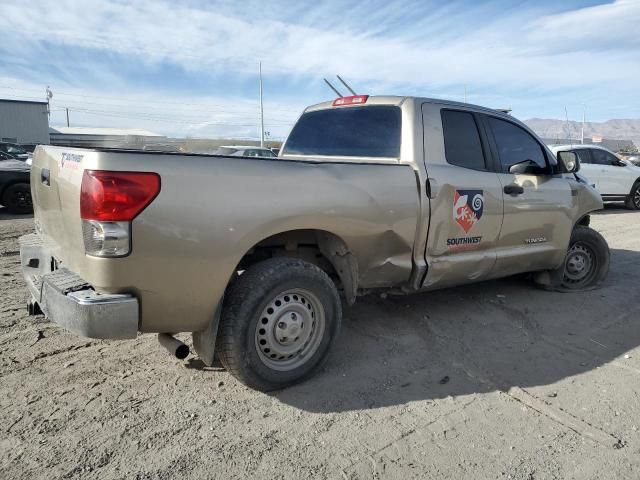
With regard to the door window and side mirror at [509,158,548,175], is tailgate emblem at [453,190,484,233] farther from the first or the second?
the door window

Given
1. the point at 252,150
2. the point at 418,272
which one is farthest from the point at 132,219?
the point at 252,150

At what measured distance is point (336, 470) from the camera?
241 cm

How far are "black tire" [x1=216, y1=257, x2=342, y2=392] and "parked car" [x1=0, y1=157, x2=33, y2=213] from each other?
374 inches

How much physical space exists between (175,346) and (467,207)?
244 cm

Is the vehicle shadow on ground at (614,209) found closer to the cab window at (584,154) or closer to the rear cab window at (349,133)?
the cab window at (584,154)

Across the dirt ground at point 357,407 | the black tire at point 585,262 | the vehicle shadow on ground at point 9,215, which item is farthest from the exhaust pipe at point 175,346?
the vehicle shadow on ground at point 9,215

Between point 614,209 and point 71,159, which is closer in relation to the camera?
point 71,159

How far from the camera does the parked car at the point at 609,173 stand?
44.4ft

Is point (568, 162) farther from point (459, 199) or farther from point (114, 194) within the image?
point (114, 194)

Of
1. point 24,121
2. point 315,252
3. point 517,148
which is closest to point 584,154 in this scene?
point 517,148

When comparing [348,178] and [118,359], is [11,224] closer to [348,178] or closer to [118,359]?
[118,359]

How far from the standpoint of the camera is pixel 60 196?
2.83 m

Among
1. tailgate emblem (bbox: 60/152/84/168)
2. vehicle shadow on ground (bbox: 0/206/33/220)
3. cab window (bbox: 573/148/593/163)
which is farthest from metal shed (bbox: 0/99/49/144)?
tailgate emblem (bbox: 60/152/84/168)

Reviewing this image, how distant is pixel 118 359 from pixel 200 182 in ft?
5.39
